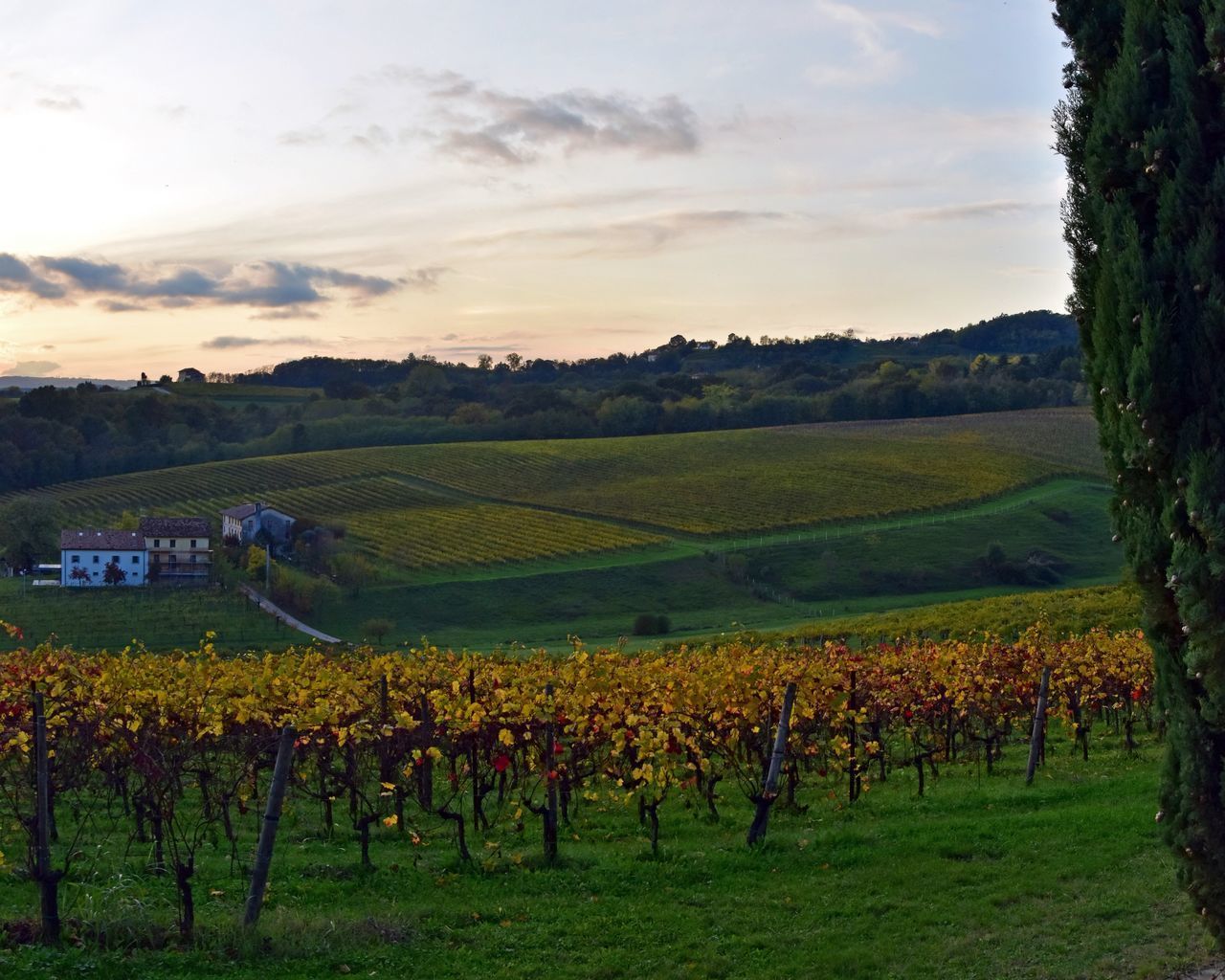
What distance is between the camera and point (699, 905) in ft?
29.0

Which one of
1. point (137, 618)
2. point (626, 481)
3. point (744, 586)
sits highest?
point (626, 481)

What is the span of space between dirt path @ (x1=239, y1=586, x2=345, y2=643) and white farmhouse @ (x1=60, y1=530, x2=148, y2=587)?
25.7 feet

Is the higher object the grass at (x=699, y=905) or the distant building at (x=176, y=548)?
the grass at (x=699, y=905)

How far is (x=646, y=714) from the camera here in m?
12.0

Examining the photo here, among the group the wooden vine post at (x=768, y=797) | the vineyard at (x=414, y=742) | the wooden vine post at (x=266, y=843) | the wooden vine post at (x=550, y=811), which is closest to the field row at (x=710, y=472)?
the vineyard at (x=414, y=742)

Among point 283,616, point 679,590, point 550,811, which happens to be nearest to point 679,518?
point 679,590

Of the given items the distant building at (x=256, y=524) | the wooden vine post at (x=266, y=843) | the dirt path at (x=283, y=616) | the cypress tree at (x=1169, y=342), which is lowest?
the dirt path at (x=283, y=616)

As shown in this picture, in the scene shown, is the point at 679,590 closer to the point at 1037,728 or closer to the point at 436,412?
the point at 1037,728

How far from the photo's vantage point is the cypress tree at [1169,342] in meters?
6.28

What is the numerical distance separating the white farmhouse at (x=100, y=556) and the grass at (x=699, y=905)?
6146cm

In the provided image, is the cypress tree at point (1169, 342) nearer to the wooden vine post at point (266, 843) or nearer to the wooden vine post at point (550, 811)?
the wooden vine post at point (550, 811)

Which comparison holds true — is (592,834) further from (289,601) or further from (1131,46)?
(289,601)

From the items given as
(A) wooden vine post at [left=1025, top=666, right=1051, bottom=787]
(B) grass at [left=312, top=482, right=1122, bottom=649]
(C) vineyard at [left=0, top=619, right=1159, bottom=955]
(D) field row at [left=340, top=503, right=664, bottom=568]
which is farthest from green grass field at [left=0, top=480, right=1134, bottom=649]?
(C) vineyard at [left=0, top=619, right=1159, bottom=955]

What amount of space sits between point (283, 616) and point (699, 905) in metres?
54.2
